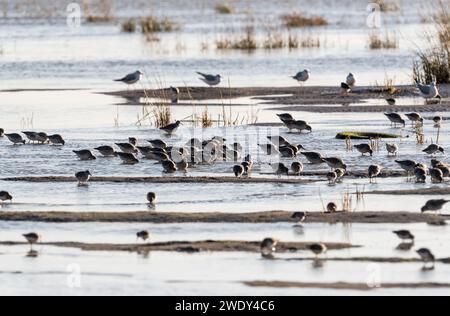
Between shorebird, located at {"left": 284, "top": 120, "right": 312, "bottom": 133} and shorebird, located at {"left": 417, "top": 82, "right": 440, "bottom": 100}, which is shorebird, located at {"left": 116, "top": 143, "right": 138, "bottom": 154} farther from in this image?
shorebird, located at {"left": 417, "top": 82, "right": 440, "bottom": 100}

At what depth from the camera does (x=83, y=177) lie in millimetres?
17188

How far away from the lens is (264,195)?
1630cm

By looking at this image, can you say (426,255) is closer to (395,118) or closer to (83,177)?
(83,177)

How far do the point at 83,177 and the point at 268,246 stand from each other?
198 inches

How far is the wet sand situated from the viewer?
1435 centimetres

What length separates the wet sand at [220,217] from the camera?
47.1ft

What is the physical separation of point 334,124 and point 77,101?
7412 millimetres

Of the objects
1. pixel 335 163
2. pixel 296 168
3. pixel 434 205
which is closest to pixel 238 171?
pixel 296 168

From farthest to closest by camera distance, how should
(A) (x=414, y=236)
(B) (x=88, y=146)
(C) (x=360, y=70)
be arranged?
1. (C) (x=360, y=70)
2. (B) (x=88, y=146)
3. (A) (x=414, y=236)

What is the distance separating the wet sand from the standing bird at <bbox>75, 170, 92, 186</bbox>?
2280mm

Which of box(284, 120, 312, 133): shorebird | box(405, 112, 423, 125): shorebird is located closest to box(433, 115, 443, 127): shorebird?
box(405, 112, 423, 125): shorebird

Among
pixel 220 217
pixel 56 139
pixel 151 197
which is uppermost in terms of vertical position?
pixel 56 139
